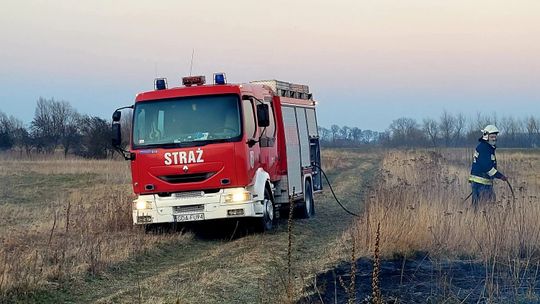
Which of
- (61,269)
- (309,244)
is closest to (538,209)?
(309,244)

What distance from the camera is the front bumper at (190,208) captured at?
1191 cm

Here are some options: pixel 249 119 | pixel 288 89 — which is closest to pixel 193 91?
pixel 249 119

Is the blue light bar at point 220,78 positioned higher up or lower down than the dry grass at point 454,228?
higher up

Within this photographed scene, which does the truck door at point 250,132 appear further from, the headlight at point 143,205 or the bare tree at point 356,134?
the bare tree at point 356,134

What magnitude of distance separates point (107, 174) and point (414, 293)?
1166 inches

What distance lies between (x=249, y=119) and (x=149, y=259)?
11.1 feet

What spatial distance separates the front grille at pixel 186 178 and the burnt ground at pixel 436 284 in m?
3.78

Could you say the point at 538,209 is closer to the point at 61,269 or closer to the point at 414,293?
the point at 414,293

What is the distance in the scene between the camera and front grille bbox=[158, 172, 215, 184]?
12.0 m

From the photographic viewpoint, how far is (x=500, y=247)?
8.93 meters

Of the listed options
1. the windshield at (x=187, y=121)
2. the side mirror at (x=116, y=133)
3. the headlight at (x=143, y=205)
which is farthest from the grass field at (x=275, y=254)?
the windshield at (x=187, y=121)

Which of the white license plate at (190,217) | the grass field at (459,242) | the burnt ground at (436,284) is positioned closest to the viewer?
the burnt ground at (436,284)

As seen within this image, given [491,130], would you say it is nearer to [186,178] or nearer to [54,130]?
[186,178]

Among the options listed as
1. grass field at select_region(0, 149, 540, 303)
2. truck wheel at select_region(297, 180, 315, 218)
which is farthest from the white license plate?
truck wheel at select_region(297, 180, 315, 218)
